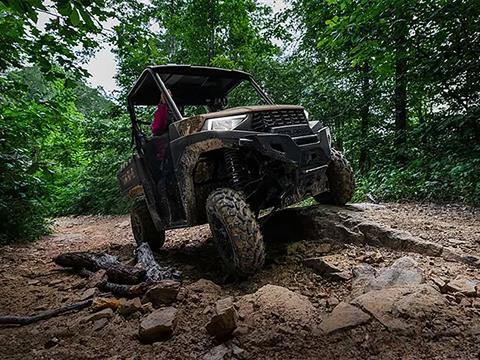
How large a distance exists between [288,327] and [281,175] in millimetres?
1425

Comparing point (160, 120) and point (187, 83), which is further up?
point (187, 83)

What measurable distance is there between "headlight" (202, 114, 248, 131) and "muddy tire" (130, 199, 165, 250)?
2199 millimetres

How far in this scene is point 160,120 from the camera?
12.5 ft

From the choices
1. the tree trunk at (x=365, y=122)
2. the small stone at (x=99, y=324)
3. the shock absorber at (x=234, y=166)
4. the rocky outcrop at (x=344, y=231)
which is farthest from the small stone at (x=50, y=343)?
the tree trunk at (x=365, y=122)

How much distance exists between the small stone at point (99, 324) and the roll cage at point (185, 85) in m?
2.28

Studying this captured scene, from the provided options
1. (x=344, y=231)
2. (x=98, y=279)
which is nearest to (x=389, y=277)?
(x=344, y=231)

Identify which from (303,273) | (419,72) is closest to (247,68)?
(419,72)

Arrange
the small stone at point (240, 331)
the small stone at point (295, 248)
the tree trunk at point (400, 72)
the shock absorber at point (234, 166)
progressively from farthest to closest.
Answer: the tree trunk at point (400, 72), the small stone at point (295, 248), the shock absorber at point (234, 166), the small stone at point (240, 331)

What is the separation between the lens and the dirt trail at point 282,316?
1593 mm

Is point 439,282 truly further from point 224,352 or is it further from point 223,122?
point 223,122

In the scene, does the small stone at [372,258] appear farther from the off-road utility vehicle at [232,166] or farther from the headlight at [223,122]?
the headlight at [223,122]

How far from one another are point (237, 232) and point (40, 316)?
1.53m

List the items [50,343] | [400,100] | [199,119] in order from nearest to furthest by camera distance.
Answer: [50,343] → [199,119] → [400,100]

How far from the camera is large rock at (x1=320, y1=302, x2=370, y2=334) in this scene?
1740 millimetres
